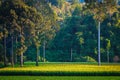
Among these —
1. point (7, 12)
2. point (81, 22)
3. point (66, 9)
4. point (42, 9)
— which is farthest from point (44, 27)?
point (66, 9)

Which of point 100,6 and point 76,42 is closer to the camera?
point 100,6

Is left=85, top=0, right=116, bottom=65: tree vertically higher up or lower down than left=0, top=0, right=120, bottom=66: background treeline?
higher up

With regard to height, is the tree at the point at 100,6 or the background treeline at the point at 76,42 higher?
the tree at the point at 100,6

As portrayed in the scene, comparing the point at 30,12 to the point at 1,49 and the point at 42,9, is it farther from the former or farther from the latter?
the point at 1,49

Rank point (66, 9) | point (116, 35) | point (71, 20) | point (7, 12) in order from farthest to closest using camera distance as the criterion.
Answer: point (66, 9), point (71, 20), point (116, 35), point (7, 12)

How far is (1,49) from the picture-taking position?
6372 cm

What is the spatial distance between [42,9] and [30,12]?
251 inches

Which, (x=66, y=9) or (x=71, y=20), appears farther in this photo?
(x=66, y=9)

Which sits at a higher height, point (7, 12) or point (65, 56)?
point (7, 12)

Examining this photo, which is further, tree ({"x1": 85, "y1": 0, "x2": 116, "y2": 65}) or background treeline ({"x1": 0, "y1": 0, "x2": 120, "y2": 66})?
background treeline ({"x1": 0, "y1": 0, "x2": 120, "y2": 66})

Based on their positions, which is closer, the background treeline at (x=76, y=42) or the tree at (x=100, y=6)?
the tree at (x=100, y=6)

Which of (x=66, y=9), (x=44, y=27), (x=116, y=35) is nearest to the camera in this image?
(x=44, y=27)

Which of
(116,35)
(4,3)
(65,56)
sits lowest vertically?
(65,56)

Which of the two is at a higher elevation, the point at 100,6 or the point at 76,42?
the point at 100,6
